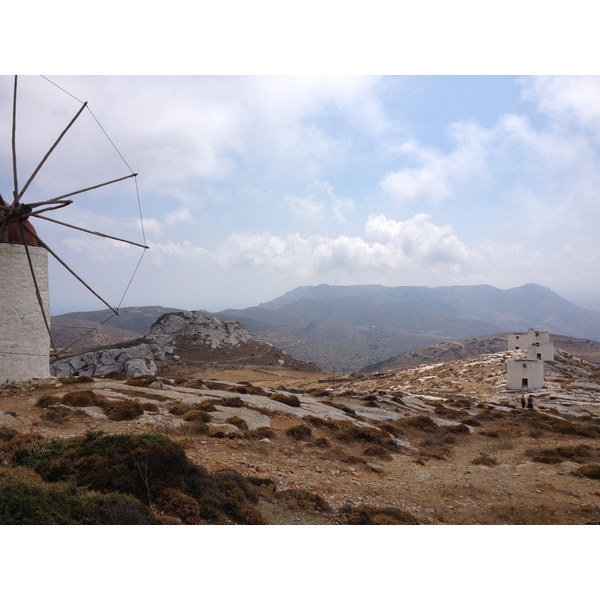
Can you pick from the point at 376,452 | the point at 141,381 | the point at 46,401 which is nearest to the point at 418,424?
the point at 376,452

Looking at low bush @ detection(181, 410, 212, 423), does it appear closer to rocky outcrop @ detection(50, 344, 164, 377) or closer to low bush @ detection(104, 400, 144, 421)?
low bush @ detection(104, 400, 144, 421)

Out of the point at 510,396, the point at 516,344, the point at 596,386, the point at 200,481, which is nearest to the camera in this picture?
the point at 200,481

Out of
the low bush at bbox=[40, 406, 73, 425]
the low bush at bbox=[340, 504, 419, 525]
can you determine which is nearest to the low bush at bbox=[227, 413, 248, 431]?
the low bush at bbox=[40, 406, 73, 425]

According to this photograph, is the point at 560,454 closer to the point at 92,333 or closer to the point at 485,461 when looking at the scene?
the point at 485,461

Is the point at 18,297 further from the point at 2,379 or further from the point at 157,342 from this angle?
the point at 157,342

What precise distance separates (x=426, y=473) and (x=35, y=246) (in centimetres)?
1994

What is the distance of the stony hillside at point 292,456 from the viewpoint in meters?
8.46

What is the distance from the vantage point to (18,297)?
56.0ft

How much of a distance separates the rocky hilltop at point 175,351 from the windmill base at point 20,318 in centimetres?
3631

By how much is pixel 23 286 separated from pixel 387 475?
57.3 feet

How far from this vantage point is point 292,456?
14.0 meters

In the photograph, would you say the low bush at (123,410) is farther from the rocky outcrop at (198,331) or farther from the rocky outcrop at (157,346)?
the rocky outcrop at (198,331)

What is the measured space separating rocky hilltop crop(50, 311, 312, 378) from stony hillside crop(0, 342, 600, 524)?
39180 millimetres
